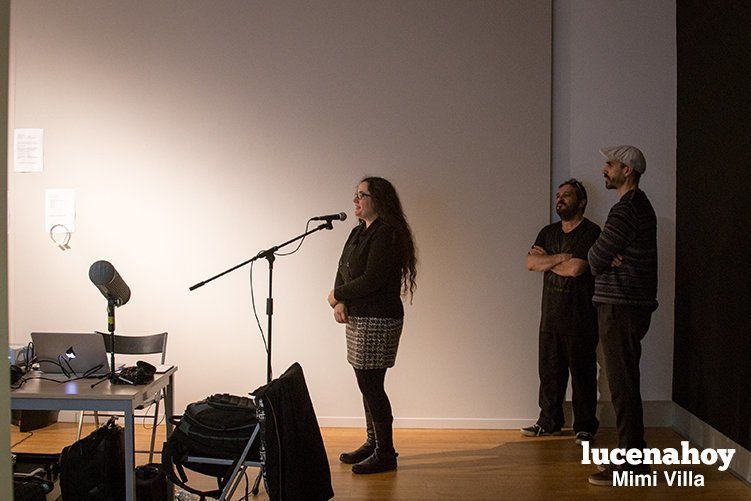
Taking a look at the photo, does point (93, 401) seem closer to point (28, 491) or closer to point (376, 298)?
point (28, 491)

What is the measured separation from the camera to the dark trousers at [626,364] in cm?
402

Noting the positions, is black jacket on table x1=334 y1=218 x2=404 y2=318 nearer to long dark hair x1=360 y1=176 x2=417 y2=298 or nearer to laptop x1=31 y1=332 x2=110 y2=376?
long dark hair x1=360 y1=176 x2=417 y2=298

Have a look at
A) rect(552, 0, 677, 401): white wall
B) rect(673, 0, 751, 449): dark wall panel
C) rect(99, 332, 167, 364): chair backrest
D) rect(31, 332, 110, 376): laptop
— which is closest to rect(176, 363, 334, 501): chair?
rect(31, 332, 110, 376): laptop

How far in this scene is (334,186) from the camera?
5.54 meters

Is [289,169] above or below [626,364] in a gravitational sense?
above

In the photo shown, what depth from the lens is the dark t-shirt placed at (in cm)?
500

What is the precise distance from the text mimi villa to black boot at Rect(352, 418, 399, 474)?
121 cm

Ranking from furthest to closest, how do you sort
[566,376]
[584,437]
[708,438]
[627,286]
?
[566,376] < [584,437] < [708,438] < [627,286]

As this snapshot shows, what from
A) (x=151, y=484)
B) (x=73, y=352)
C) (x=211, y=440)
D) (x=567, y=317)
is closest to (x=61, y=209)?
(x=73, y=352)

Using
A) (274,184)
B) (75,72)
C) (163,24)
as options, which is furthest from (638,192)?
(75,72)

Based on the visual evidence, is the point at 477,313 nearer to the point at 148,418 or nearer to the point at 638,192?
the point at 638,192

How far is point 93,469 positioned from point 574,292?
10.5 ft

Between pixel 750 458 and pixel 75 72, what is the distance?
526 centimetres

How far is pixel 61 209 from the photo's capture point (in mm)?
5625
